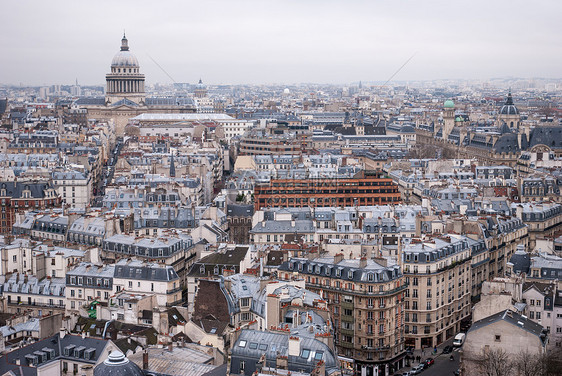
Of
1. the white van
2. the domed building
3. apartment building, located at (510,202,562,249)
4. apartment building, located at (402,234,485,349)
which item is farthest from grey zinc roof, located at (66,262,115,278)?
apartment building, located at (510,202,562,249)

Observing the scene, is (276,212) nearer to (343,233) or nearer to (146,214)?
(343,233)

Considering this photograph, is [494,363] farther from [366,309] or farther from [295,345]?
[295,345]

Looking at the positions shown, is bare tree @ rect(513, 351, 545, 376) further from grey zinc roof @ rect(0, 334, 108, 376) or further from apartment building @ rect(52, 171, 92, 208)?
apartment building @ rect(52, 171, 92, 208)

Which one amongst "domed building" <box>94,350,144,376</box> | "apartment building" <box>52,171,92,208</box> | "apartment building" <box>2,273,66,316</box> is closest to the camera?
"domed building" <box>94,350,144,376</box>

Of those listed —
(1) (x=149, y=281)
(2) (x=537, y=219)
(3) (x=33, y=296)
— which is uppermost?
(2) (x=537, y=219)

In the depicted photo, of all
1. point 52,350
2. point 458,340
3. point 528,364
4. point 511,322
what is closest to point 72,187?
point 458,340

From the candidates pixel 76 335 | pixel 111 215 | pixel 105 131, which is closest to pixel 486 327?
pixel 76 335

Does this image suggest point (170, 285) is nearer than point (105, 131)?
Yes
